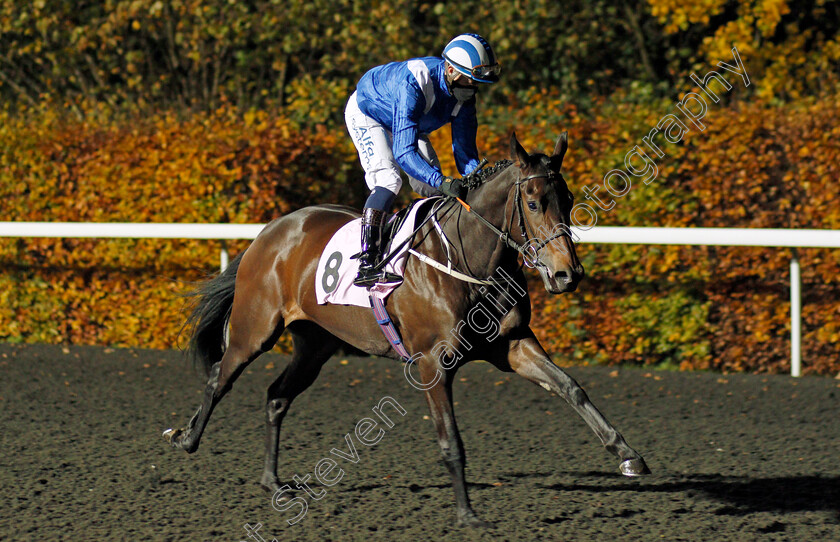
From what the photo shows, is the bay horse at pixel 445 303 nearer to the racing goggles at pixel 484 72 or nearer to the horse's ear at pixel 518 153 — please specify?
the horse's ear at pixel 518 153

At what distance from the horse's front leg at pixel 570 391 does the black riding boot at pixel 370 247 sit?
0.67 m

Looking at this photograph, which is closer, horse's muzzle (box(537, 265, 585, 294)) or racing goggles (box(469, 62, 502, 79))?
horse's muzzle (box(537, 265, 585, 294))

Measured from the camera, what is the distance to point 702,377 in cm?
691

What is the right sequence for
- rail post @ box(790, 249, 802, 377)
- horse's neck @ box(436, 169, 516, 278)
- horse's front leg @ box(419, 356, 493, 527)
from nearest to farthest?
horse's front leg @ box(419, 356, 493, 527) → horse's neck @ box(436, 169, 516, 278) → rail post @ box(790, 249, 802, 377)

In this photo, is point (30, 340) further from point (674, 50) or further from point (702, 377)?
point (674, 50)

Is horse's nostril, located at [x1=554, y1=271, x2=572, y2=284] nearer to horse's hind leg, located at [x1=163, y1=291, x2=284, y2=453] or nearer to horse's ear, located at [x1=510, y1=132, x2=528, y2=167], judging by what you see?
horse's ear, located at [x1=510, y1=132, x2=528, y2=167]

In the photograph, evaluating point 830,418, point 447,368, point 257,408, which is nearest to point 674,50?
point 830,418

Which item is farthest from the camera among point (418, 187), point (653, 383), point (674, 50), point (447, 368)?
point (674, 50)

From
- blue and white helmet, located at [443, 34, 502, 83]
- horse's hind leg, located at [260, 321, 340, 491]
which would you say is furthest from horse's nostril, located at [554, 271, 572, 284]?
horse's hind leg, located at [260, 321, 340, 491]

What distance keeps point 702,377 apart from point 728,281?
2.40 feet

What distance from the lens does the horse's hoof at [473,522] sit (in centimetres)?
379

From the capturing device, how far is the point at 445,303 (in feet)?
13.2

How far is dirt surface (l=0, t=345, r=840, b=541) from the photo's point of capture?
12.8 ft

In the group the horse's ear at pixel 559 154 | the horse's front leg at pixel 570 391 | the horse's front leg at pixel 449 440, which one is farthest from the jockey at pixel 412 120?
the horse's front leg at pixel 570 391
